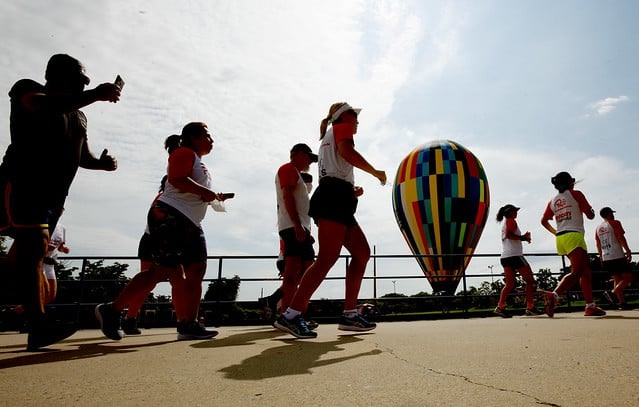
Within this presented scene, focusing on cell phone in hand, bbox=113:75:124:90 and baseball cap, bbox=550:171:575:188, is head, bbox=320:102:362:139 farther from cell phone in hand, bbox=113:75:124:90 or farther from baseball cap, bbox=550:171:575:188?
baseball cap, bbox=550:171:575:188

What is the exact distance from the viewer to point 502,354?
185 cm

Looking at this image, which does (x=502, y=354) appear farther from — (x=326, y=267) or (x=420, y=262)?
(x=420, y=262)

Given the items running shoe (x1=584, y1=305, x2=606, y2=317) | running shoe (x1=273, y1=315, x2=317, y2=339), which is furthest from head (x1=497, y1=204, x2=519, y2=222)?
running shoe (x1=273, y1=315, x2=317, y2=339)

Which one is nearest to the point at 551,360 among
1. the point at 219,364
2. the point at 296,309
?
the point at 219,364

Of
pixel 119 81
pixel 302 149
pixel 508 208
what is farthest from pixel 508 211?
pixel 119 81

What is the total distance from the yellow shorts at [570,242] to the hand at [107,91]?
16.6ft

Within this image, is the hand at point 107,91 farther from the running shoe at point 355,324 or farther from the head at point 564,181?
the head at point 564,181

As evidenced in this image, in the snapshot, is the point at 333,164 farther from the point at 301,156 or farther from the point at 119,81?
the point at 119,81

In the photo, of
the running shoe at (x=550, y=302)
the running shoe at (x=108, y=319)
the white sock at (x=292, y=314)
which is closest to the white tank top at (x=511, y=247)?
the running shoe at (x=550, y=302)

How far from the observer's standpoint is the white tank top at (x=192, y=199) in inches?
108

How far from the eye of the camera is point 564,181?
5.12 metres

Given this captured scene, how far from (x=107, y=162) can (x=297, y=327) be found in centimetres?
161

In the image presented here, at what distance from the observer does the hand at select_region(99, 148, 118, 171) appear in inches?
98.6

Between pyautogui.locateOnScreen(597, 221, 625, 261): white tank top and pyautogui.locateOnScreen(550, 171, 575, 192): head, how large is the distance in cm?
204
